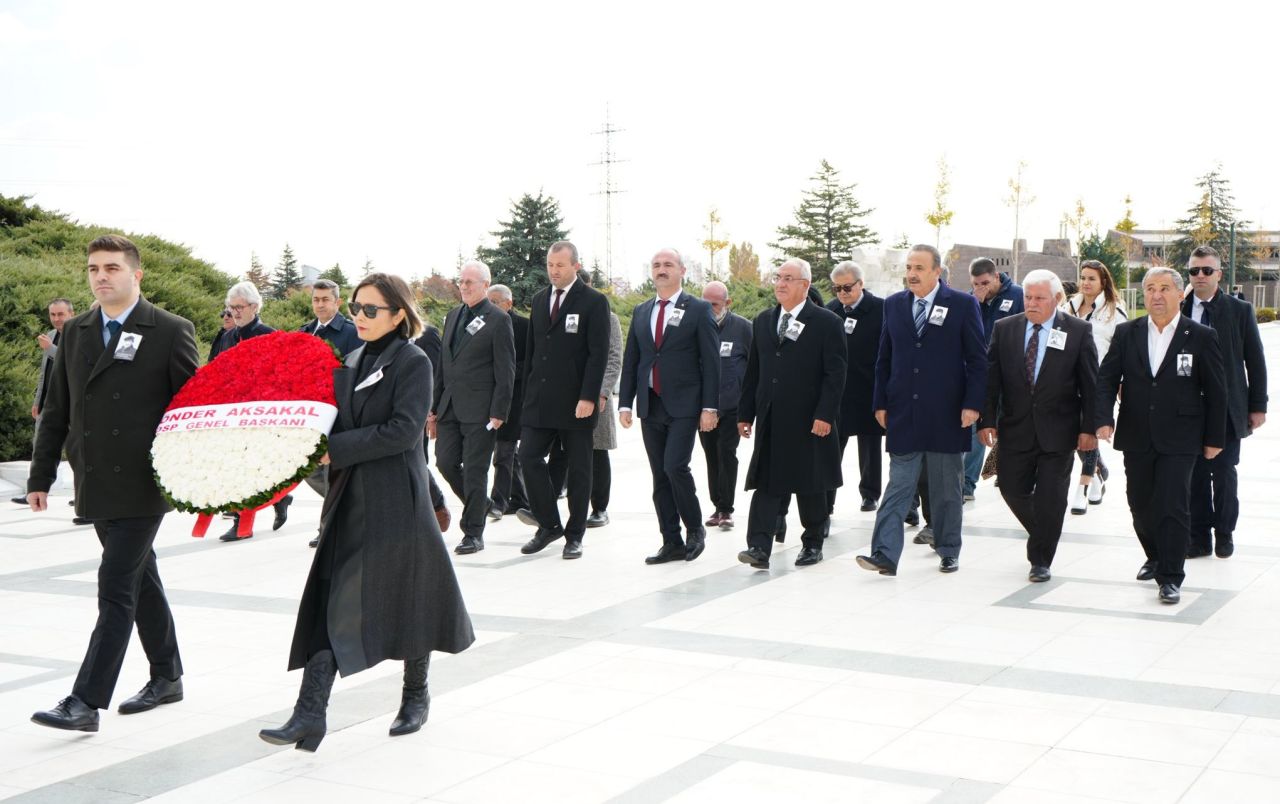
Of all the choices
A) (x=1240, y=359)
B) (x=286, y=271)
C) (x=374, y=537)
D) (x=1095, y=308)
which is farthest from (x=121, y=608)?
(x=286, y=271)

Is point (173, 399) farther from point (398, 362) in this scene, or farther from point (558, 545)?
point (558, 545)

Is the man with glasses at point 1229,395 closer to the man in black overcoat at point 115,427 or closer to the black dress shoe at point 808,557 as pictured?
the black dress shoe at point 808,557

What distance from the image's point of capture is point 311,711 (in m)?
4.94

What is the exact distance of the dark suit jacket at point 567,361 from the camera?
9.30 meters

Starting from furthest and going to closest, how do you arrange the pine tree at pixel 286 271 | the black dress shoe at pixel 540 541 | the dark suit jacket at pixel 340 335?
1. the pine tree at pixel 286 271
2. the dark suit jacket at pixel 340 335
3. the black dress shoe at pixel 540 541

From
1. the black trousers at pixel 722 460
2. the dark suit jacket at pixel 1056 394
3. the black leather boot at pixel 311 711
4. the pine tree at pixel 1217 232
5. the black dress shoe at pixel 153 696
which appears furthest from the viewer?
the pine tree at pixel 1217 232

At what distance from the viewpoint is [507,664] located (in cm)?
637

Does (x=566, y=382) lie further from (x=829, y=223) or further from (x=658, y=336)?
(x=829, y=223)

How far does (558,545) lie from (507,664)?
3707 millimetres

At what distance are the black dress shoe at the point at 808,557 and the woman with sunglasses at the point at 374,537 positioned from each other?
4141 mm

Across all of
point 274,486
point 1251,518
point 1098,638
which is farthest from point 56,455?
point 1251,518

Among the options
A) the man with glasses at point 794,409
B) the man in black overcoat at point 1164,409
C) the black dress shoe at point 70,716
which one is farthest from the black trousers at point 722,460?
the black dress shoe at point 70,716

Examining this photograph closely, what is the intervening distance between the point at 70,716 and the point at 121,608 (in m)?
0.44

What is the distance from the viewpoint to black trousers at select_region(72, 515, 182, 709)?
5312 millimetres
